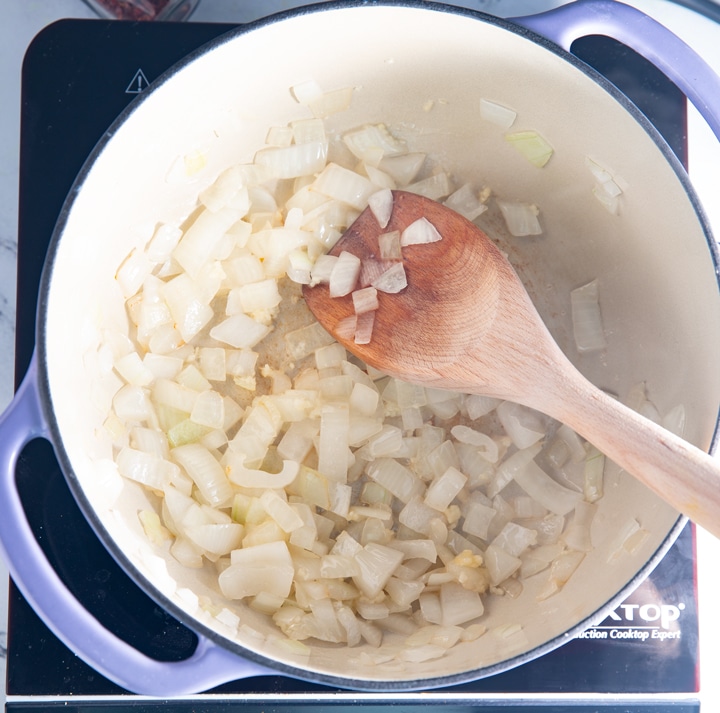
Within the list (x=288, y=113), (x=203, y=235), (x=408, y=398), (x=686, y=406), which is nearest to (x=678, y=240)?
(x=686, y=406)

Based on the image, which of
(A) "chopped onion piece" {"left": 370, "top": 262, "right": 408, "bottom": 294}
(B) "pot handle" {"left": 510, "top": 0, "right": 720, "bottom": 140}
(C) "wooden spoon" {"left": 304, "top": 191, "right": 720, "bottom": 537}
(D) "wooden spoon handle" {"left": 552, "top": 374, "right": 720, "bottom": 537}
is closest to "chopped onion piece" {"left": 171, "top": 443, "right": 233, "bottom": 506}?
(C) "wooden spoon" {"left": 304, "top": 191, "right": 720, "bottom": 537}

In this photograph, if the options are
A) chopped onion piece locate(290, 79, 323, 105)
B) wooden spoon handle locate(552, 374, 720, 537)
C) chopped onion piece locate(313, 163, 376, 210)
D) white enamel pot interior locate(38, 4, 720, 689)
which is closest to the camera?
wooden spoon handle locate(552, 374, 720, 537)

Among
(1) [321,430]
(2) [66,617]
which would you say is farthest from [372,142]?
(2) [66,617]

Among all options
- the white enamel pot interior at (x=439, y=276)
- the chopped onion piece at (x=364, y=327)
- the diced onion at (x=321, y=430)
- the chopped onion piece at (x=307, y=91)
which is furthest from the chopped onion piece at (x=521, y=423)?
the chopped onion piece at (x=307, y=91)

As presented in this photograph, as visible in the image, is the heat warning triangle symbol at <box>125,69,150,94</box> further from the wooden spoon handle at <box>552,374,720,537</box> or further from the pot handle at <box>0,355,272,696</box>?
the wooden spoon handle at <box>552,374,720,537</box>

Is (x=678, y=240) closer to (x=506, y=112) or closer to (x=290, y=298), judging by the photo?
(x=506, y=112)
